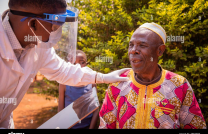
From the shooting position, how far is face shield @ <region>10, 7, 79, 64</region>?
229 cm

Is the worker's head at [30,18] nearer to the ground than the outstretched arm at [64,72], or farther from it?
farther from it

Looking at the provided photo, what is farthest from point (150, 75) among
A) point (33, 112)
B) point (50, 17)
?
point (33, 112)

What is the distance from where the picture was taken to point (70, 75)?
116 inches

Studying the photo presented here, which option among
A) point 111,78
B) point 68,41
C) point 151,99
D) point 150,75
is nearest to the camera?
point 151,99

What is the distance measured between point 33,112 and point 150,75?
6.45 m

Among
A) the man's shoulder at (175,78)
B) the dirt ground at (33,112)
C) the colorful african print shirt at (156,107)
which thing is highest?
the man's shoulder at (175,78)

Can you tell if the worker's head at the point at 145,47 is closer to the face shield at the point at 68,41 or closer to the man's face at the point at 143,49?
the man's face at the point at 143,49

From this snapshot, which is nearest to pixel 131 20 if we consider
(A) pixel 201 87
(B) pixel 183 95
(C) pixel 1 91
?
(A) pixel 201 87

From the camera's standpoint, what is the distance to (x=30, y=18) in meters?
2.26

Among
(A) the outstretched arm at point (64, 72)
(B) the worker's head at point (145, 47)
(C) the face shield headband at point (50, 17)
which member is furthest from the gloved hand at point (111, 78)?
(C) the face shield headband at point (50, 17)

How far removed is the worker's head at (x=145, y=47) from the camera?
234 centimetres

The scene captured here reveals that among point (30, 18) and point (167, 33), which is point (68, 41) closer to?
point (30, 18)

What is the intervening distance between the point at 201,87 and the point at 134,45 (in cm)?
222

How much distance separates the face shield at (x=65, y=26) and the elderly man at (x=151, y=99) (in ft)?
2.82
